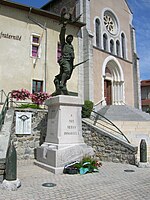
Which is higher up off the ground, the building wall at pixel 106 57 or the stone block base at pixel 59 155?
the building wall at pixel 106 57

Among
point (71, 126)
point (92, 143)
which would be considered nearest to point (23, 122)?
point (71, 126)

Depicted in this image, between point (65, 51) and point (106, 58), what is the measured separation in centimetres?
1354

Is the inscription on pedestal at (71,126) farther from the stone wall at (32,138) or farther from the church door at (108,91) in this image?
the church door at (108,91)

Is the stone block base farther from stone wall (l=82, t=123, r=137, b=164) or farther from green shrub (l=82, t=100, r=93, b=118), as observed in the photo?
green shrub (l=82, t=100, r=93, b=118)

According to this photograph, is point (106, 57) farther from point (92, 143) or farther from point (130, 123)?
point (92, 143)

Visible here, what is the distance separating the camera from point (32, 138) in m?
9.95

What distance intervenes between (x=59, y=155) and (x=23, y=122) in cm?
340

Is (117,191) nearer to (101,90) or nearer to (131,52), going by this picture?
(101,90)

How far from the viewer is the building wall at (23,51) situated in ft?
49.3

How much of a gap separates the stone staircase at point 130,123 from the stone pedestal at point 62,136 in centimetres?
394

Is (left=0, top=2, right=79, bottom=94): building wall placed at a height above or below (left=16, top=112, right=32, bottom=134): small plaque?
above

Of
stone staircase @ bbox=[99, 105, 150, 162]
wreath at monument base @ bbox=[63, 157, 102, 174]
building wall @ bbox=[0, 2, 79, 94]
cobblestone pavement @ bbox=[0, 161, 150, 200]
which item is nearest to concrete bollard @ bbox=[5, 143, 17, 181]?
cobblestone pavement @ bbox=[0, 161, 150, 200]

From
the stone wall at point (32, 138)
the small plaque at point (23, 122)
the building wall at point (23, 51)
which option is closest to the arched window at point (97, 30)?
the building wall at point (23, 51)

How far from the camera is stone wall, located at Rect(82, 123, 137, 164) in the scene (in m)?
8.24
